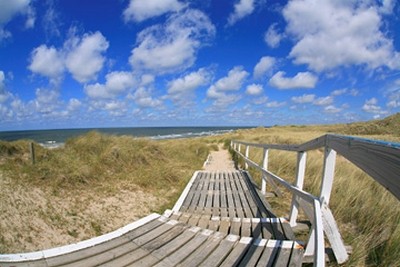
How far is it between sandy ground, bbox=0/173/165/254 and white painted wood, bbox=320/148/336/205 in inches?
150

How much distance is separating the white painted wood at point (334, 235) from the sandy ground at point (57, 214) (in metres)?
3.79

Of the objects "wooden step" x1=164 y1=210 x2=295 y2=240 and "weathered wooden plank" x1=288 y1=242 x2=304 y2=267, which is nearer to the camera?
"weathered wooden plank" x1=288 y1=242 x2=304 y2=267

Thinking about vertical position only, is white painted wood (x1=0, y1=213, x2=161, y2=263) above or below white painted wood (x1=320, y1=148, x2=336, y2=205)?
below

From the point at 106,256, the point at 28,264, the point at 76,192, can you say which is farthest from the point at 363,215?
the point at 76,192

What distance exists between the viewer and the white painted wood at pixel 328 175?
8.13ft

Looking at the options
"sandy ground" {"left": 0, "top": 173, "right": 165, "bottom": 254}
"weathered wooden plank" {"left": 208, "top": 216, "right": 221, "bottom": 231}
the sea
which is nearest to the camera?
"weathered wooden plank" {"left": 208, "top": 216, "right": 221, "bottom": 231}

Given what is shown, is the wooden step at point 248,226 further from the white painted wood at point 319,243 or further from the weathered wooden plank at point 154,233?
the white painted wood at point 319,243

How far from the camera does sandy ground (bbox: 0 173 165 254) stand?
4.06 meters

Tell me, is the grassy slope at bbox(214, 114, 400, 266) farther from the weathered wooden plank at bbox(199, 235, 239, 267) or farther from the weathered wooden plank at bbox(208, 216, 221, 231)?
the weathered wooden plank at bbox(208, 216, 221, 231)

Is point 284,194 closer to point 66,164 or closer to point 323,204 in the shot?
point 323,204

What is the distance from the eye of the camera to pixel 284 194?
6266mm

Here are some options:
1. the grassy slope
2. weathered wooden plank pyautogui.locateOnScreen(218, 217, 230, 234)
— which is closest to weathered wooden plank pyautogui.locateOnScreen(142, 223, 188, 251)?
weathered wooden plank pyautogui.locateOnScreen(218, 217, 230, 234)

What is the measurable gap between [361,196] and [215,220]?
2707mm

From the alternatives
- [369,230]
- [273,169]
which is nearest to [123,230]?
[369,230]
